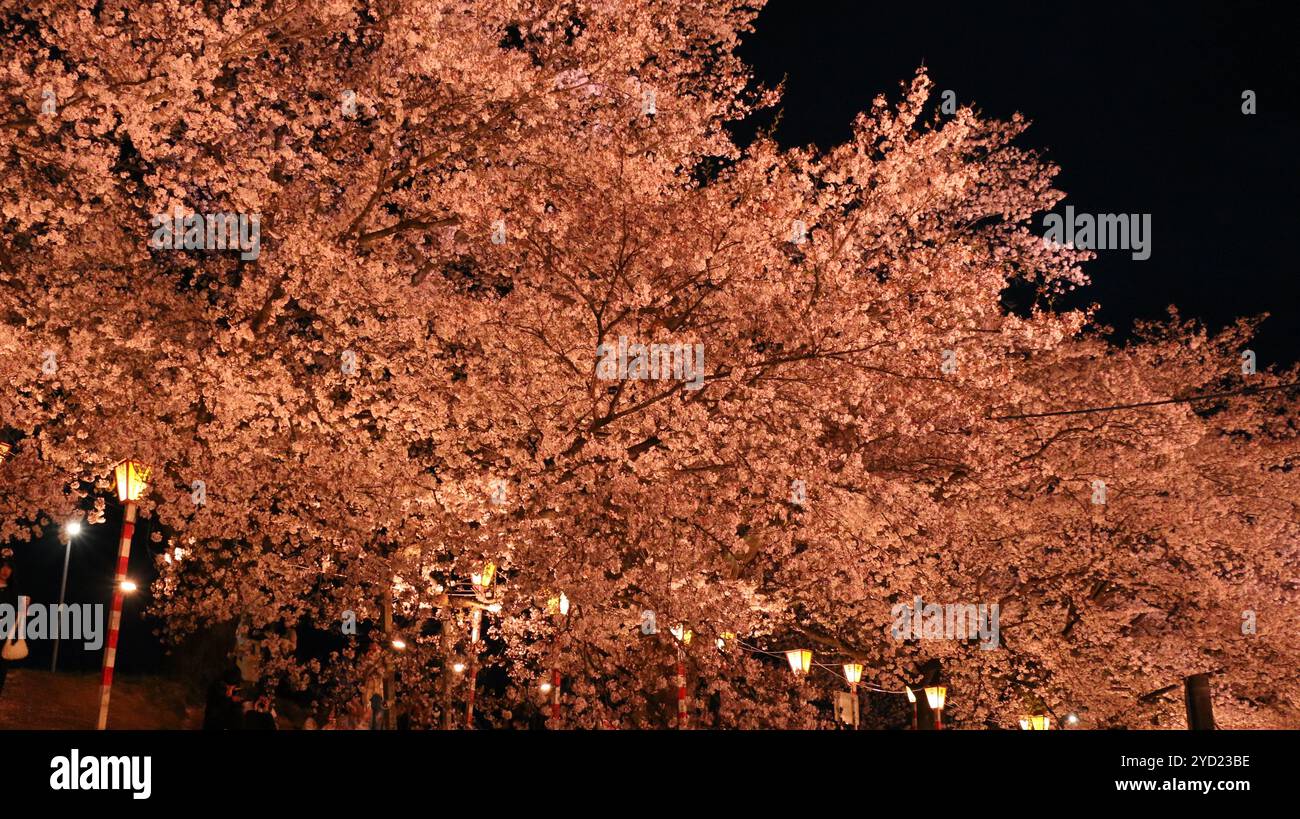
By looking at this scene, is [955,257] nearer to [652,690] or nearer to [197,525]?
[652,690]

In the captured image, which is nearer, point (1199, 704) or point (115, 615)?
point (115, 615)

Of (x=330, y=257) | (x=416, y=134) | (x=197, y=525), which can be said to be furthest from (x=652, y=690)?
(x=416, y=134)

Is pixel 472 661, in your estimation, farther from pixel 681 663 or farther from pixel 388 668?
pixel 681 663

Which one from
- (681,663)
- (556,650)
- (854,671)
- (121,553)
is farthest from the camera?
(854,671)

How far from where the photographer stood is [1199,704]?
407 inches

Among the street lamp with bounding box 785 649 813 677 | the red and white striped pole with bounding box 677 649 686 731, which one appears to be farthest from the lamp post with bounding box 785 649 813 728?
the red and white striped pole with bounding box 677 649 686 731

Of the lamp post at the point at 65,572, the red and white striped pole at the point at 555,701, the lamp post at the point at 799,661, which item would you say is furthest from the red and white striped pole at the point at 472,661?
the lamp post at the point at 65,572

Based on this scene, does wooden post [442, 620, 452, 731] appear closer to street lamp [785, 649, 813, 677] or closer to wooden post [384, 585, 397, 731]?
wooden post [384, 585, 397, 731]

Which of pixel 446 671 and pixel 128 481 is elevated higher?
pixel 128 481

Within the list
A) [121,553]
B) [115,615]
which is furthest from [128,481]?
[115,615]

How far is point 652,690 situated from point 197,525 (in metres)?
6.28

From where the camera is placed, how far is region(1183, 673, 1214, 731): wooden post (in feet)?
33.5
